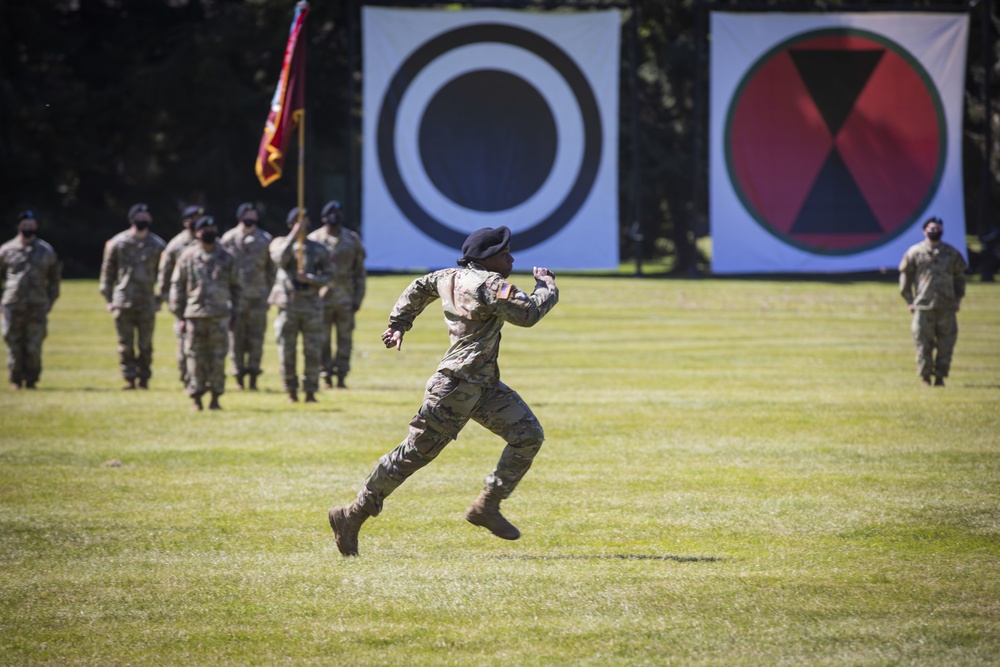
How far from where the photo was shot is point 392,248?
35781 mm

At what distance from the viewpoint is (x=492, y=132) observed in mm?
37094

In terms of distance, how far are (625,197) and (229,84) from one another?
15.5 metres

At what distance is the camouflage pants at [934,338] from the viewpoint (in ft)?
61.9

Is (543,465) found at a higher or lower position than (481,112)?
lower

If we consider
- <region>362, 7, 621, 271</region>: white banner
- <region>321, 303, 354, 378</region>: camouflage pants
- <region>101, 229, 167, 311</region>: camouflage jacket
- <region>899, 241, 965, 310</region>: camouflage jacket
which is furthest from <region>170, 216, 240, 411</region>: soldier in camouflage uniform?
<region>362, 7, 621, 271</region>: white banner

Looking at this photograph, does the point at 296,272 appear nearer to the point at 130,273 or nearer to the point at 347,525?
the point at 130,273

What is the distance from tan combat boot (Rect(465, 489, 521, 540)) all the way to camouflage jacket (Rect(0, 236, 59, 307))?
38.1 feet

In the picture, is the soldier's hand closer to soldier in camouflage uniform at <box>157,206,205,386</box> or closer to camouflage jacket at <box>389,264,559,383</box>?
camouflage jacket at <box>389,264,559,383</box>

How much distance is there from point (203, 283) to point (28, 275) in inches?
161

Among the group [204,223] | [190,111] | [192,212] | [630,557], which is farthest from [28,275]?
[190,111]

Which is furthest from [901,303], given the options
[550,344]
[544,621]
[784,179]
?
[544,621]

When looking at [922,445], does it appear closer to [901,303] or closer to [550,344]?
[550,344]

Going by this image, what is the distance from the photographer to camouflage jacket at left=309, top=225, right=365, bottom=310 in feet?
60.9

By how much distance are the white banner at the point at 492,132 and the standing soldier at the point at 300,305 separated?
1818 cm
